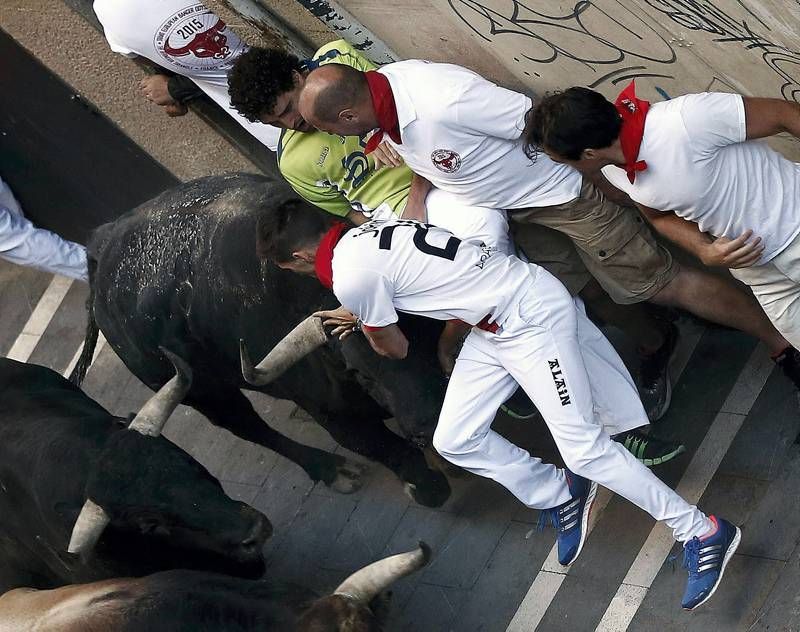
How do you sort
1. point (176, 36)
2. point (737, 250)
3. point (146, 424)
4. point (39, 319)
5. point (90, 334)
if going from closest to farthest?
point (737, 250) → point (146, 424) → point (176, 36) → point (90, 334) → point (39, 319)

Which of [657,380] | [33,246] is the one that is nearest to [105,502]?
Answer: [657,380]

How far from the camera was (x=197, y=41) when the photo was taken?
6605 millimetres

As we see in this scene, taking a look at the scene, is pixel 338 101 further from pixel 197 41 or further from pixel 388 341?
pixel 197 41

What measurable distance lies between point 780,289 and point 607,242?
77cm

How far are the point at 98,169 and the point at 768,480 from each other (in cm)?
555

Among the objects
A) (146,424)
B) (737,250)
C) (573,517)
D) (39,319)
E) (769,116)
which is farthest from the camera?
(39,319)

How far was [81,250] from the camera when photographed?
31.2 ft

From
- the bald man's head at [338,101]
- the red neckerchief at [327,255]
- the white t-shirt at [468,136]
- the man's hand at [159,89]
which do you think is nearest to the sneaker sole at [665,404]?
the white t-shirt at [468,136]

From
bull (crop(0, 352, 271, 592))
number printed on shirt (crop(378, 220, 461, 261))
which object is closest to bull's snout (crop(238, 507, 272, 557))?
bull (crop(0, 352, 271, 592))

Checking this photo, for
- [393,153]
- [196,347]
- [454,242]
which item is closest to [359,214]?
[393,153]

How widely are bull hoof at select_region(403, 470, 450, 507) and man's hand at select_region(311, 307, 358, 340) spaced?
1293 millimetres

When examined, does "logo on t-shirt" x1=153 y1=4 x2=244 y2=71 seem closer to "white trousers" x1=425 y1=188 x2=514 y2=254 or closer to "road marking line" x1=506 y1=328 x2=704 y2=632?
"white trousers" x1=425 y1=188 x2=514 y2=254

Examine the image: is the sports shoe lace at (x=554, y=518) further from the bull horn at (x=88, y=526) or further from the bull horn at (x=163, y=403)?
the bull horn at (x=88, y=526)

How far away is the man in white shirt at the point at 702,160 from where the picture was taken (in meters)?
4.60
